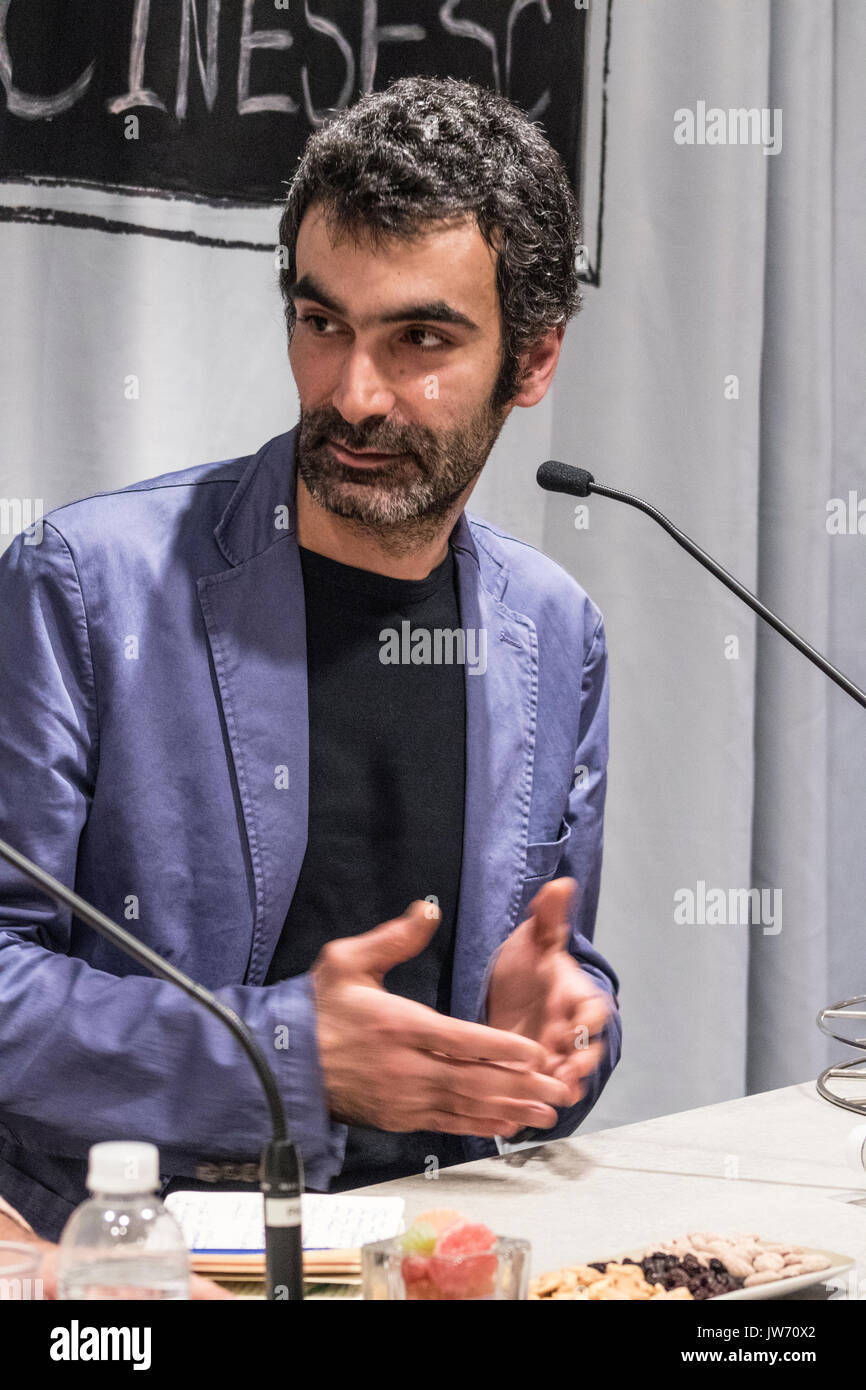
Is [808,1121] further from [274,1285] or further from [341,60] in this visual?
[341,60]

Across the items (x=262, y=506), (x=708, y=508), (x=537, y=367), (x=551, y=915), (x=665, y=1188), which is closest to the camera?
(x=665, y=1188)

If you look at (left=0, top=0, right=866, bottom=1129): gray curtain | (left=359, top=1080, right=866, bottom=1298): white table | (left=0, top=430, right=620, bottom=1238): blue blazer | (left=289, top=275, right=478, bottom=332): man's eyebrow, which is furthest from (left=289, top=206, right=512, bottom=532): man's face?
(left=0, top=0, right=866, bottom=1129): gray curtain

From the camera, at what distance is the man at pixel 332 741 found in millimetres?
1231

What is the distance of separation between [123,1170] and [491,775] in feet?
2.94

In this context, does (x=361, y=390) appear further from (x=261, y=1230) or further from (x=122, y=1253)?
(x=122, y=1253)

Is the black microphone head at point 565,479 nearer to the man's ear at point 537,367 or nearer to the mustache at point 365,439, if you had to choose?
the mustache at point 365,439

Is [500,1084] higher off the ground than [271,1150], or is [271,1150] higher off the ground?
[271,1150]

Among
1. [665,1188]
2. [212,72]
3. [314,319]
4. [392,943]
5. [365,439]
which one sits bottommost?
[665,1188]

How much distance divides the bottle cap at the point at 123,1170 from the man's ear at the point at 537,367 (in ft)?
3.54

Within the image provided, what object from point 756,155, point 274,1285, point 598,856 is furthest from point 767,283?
point 274,1285

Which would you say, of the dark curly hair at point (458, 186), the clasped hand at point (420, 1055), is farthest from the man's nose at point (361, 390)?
the clasped hand at point (420, 1055)

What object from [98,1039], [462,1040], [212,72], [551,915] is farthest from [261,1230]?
[212,72]

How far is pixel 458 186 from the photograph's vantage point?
4.68 feet

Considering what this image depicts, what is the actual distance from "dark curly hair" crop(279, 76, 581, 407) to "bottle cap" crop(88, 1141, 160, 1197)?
0.95 metres
